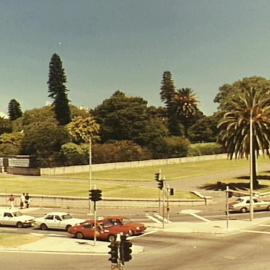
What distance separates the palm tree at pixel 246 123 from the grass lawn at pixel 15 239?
32193 millimetres

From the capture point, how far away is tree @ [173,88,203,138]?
164 meters

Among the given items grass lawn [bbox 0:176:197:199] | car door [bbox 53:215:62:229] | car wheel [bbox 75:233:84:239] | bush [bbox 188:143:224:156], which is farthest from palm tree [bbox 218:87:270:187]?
bush [bbox 188:143:224:156]

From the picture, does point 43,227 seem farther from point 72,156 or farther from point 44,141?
point 44,141

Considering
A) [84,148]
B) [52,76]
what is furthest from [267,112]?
[52,76]

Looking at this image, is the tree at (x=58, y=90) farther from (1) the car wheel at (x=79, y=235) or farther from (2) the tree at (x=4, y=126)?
(1) the car wheel at (x=79, y=235)

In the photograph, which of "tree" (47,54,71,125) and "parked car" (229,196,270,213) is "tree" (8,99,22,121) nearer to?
A: "tree" (47,54,71,125)

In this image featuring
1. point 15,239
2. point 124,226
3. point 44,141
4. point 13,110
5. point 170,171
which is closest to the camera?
point 15,239

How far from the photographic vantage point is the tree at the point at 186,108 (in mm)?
163500

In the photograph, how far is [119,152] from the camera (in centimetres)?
10062

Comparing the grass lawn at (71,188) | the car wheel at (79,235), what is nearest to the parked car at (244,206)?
the grass lawn at (71,188)

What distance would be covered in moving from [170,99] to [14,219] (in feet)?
422

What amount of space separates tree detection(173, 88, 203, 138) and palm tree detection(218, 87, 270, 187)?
98.0 m

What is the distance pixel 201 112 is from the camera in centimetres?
17288

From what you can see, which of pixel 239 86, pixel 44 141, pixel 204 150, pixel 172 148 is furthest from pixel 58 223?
pixel 239 86
